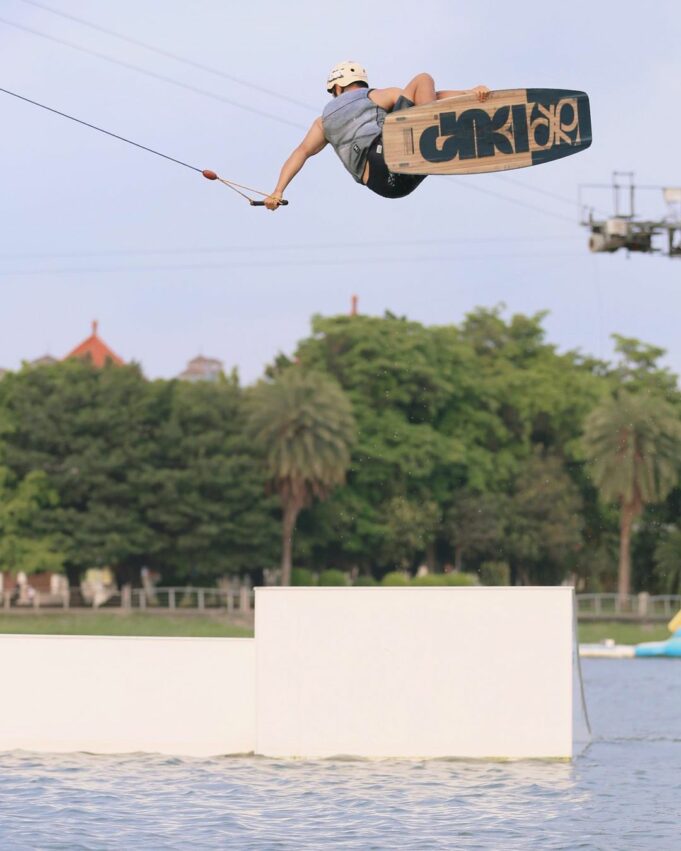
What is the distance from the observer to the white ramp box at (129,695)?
2053cm

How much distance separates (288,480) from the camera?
216 feet

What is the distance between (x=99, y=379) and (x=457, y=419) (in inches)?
651

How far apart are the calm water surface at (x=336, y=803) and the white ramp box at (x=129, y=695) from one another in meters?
0.37

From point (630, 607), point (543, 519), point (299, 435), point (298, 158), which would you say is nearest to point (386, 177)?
point (298, 158)

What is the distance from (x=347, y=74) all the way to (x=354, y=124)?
17.4 inches

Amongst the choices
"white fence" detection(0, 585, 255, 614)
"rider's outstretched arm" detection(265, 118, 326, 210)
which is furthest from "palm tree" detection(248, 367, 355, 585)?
"rider's outstretched arm" detection(265, 118, 326, 210)

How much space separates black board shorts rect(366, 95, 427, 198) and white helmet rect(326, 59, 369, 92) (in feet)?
1.21

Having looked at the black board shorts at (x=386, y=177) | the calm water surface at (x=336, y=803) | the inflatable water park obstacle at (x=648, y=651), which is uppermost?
the black board shorts at (x=386, y=177)

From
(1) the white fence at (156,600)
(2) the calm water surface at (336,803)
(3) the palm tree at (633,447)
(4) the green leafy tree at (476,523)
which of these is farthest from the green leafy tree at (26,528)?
(2) the calm water surface at (336,803)

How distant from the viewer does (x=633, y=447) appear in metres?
64.9

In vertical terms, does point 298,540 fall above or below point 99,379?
below

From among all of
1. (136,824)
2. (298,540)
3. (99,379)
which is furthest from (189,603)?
(136,824)

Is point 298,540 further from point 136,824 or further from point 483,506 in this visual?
point 136,824

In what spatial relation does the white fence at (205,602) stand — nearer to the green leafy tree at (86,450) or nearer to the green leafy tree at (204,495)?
the green leafy tree at (204,495)
